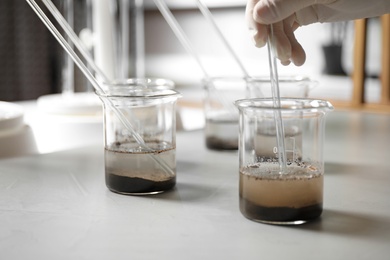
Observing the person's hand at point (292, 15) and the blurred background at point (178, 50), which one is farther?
the blurred background at point (178, 50)

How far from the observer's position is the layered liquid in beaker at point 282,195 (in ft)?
2.19

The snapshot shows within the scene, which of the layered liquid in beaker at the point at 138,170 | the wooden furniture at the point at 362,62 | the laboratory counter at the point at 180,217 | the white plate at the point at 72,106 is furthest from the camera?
the wooden furniture at the point at 362,62

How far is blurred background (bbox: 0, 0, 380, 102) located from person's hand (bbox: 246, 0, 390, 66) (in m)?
1.44

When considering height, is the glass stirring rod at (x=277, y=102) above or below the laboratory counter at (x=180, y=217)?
above

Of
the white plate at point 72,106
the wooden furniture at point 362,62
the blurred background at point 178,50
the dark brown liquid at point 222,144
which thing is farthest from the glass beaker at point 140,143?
the blurred background at point 178,50

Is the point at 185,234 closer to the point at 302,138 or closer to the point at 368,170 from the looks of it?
the point at 302,138

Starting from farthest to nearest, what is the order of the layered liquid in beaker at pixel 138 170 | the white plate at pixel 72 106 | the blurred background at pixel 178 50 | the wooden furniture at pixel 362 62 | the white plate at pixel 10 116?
the blurred background at pixel 178 50, the wooden furniture at pixel 362 62, the white plate at pixel 72 106, the white plate at pixel 10 116, the layered liquid in beaker at pixel 138 170

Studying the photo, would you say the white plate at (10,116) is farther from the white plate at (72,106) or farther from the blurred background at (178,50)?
the blurred background at (178,50)

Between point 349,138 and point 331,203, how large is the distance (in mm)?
552

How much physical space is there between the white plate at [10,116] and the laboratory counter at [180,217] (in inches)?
4.4

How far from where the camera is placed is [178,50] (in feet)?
9.43

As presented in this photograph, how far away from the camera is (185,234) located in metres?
0.64

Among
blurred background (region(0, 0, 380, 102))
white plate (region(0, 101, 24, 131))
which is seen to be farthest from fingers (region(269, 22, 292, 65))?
blurred background (region(0, 0, 380, 102))

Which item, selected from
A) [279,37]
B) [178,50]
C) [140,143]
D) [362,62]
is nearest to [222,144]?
[140,143]
